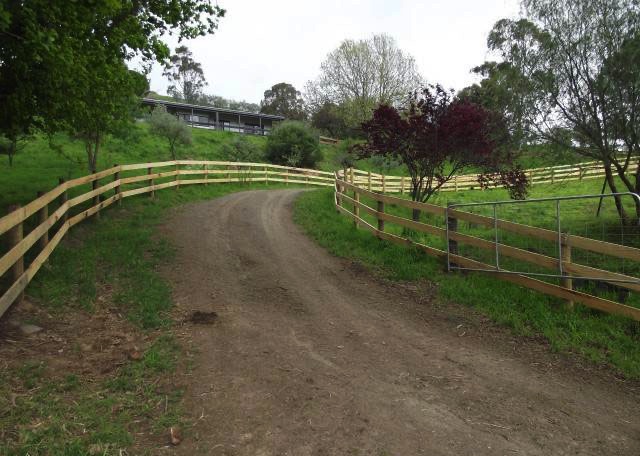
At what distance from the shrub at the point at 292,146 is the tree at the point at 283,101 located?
31.8 metres

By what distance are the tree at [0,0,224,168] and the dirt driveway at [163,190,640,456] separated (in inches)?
158

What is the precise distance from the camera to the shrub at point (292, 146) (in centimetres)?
3144

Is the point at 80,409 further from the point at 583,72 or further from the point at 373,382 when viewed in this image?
the point at 583,72

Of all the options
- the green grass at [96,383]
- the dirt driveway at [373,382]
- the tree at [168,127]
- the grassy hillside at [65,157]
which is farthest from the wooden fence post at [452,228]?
the tree at [168,127]

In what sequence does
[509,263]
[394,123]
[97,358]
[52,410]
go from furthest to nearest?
[394,123], [509,263], [97,358], [52,410]

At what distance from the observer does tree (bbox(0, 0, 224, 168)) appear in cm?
625

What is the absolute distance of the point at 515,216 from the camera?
435 inches

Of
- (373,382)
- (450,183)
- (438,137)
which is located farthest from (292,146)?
(373,382)

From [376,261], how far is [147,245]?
15.3 ft

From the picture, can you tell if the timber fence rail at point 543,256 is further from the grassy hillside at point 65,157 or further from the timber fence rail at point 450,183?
the timber fence rail at point 450,183

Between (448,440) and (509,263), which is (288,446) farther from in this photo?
(509,263)

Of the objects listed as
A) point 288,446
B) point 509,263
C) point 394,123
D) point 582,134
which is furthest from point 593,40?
point 288,446

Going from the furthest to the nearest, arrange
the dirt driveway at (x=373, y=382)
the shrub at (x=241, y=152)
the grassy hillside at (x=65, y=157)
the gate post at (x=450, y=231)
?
the shrub at (x=241, y=152) → the grassy hillside at (x=65, y=157) → the gate post at (x=450, y=231) → the dirt driveway at (x=373, y=382)

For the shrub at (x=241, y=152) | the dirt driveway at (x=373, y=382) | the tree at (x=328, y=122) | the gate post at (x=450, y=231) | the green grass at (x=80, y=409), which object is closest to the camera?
the green grass at (x=80, y=409)
